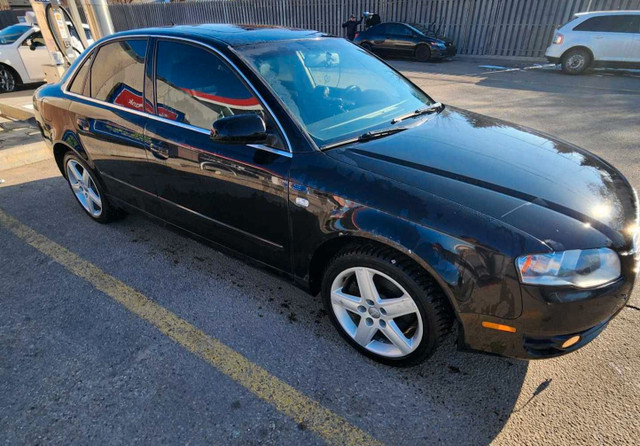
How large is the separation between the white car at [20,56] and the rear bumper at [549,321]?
35.3ft

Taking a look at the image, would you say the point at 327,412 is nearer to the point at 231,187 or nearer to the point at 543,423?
the point at 543,423

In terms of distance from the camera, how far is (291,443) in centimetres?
181

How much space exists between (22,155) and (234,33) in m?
4.56

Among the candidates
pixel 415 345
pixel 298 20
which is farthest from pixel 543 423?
pixel 298 20

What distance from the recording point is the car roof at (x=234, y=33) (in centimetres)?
262

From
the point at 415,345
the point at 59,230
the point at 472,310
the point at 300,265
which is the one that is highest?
the point at 472,310

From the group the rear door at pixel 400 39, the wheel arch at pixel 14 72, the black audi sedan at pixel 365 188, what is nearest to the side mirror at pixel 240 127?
the black audi sedan at pixel 365 188

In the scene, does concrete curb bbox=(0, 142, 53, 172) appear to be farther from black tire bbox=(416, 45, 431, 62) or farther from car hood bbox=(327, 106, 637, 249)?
black tire bbox=(416, 45, 431, 62)

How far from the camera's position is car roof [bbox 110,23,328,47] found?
2617 millimetres

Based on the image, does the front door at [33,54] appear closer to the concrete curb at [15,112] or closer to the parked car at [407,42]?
the concrete curb at [15,112]

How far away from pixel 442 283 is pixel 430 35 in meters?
15.4

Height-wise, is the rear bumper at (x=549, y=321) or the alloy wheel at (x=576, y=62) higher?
the rear bumper at (x=549, y=321)

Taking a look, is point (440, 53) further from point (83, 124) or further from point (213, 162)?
point (213, 162)

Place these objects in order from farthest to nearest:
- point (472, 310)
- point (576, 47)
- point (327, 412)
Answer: point (576, 47)
point (327, 412)
point (472, 310)
